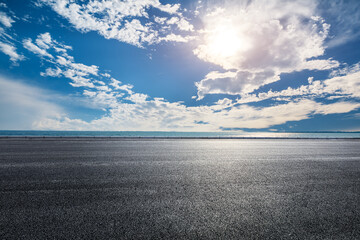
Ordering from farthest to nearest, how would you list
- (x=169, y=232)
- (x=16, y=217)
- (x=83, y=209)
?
1. (x=83, y=209)
2. (x=16, y=217)
3. (x=169, y=232)

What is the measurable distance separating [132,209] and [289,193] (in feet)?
11.1

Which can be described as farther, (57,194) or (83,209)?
(57,194)

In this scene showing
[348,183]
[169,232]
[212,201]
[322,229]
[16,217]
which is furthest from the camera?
[348,183]

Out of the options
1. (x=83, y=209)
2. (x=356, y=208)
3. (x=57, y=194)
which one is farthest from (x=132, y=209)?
(x=356, y=208)

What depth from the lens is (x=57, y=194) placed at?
3.61 metres

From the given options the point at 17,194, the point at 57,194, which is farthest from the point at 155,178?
the point at 17,194

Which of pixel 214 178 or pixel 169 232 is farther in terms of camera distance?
pixel 214 178

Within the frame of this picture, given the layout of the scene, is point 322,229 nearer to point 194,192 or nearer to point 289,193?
point 289,193

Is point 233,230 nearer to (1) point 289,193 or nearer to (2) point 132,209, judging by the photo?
(2) point 132,209

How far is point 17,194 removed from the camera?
360 centimetres

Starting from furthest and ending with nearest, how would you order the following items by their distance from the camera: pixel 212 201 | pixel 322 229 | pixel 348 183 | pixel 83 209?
pixel 348 183, pixel 212 201, pixel 83 209, pixel 322 229

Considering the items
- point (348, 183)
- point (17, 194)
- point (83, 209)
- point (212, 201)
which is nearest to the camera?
point (83, 209)

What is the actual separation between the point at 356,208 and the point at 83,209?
192 inches

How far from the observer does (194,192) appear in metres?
3.81
